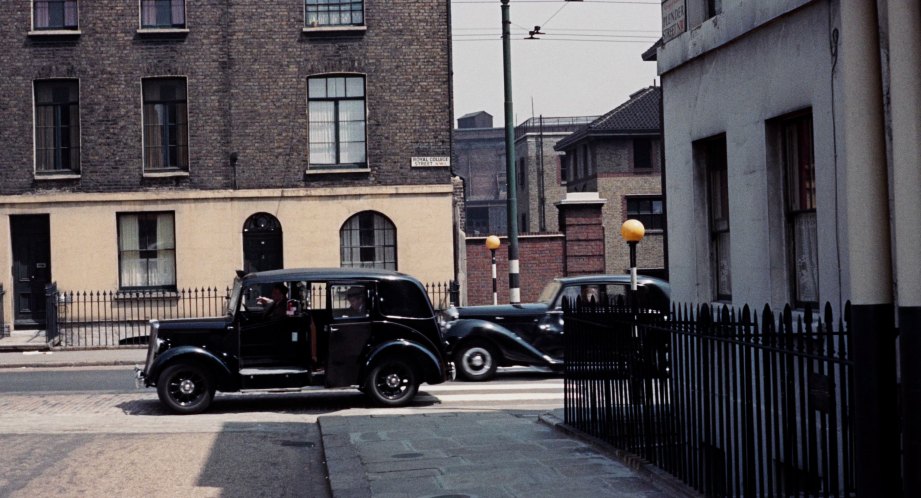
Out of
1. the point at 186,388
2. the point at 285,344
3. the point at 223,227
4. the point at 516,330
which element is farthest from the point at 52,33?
the point at 285,344

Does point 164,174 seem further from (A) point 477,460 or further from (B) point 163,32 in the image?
(A) point 477,460

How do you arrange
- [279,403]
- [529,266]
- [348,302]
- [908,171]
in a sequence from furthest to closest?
1. [529,266]
2. [279,403]
3. [348,302]
4. [908,171]

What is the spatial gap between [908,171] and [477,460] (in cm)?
571

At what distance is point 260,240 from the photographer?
27594 mm

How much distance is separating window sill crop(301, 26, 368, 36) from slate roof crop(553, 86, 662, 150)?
25.4m

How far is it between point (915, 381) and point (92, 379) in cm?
1641

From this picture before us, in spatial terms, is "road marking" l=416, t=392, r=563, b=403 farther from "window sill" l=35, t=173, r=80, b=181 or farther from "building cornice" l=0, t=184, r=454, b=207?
"window sill" l=35, t=173, r=80, b=181

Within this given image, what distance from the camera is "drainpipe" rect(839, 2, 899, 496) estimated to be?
4.80 metres

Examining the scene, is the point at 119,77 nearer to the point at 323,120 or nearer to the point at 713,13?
the point at 323,120

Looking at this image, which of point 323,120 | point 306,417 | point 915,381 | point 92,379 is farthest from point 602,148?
point 915,381

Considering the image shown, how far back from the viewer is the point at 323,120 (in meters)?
27.6

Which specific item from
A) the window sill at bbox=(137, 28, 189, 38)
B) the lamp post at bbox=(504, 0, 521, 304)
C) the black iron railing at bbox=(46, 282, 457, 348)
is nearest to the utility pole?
the lamp post at bbox=(504, 0, 521, 304)

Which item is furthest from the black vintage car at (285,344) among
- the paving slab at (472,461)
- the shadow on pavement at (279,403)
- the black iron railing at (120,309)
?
the black iron railing at (120,309)

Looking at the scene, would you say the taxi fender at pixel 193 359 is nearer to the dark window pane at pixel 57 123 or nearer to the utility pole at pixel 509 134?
the utility pole at pixel 509 134
